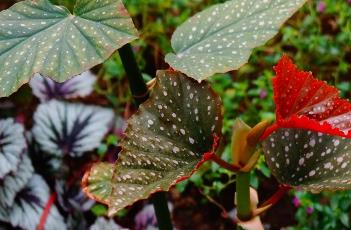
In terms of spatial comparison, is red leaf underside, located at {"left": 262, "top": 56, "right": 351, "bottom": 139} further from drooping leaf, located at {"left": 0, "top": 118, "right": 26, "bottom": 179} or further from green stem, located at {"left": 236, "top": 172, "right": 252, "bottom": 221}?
drooping leaf, located at {"left": 0, "top": 118, "right": 26, "bottom": 179}

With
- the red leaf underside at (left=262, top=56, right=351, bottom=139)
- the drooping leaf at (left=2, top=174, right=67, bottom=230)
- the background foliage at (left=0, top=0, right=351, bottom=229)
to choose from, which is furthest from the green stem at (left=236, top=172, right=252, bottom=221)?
the drooping leaf at (left=2, top=174, right=67, bottom=230)

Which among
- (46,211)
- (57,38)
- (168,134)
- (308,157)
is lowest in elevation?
(46,211)

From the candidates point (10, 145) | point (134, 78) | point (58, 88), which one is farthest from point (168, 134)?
point (58, 88)

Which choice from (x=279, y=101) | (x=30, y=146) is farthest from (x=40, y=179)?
(x=279, y=101)

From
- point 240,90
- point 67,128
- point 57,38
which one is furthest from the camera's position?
point 240,90

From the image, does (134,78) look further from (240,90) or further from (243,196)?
(240,90)

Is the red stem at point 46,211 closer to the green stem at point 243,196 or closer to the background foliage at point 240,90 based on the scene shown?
the background foliage at point 240,90
